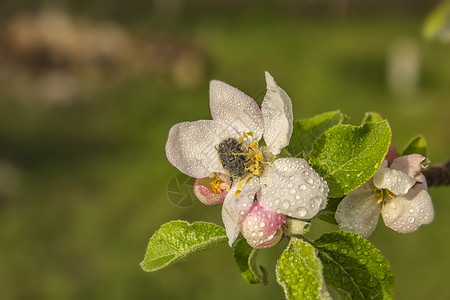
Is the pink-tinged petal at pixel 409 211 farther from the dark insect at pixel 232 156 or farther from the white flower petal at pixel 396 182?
the dark insect at pixel 232 156

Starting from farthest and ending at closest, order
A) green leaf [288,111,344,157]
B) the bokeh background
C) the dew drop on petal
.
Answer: the bokeh background < green leaf [288,111,344,157] < the dew drop on petal

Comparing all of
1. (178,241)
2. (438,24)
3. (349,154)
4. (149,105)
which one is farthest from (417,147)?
(149,105)

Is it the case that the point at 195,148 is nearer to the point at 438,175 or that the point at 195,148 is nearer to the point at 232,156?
the point at 232,156

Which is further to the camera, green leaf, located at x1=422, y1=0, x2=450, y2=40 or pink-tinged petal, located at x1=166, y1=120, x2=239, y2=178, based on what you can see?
green leaf, located at x1=422, y1=0, x2=450, y2=40

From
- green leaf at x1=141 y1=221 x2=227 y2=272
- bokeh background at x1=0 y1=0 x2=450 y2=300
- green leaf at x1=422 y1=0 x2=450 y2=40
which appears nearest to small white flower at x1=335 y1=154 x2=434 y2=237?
green leaf at x1=141 y1=221 x2=227 y2=272

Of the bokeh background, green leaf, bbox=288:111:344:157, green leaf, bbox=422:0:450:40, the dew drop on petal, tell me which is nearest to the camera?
the dew drop on petal

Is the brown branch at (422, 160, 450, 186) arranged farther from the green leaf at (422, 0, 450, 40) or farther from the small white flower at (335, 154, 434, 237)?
the green leaf at (422, 0, 450, 40)

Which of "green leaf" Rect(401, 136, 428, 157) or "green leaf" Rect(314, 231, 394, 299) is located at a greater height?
"green leaf" Rect(401, 136, 428, 157)
